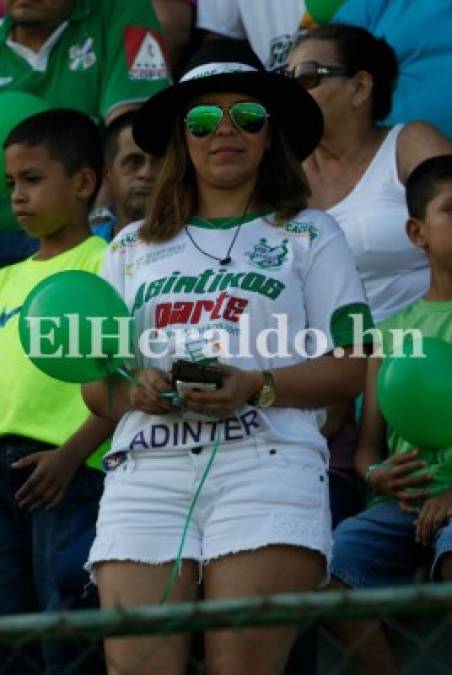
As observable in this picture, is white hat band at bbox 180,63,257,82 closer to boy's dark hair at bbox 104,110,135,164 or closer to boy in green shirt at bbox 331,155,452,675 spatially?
boy in green shirt at bbox 331,155,452,675

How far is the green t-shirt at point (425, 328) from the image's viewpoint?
14.8 feet

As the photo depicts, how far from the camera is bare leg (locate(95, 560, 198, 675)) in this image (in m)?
3.63

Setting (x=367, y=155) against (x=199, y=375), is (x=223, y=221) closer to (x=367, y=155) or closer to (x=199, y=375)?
(x=199, y=375)

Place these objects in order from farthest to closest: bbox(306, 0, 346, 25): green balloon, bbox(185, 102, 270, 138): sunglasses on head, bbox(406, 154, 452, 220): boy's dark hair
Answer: bbox(306, 0, 346, 25): green balloon
bbox(406, 154, 452, 220): boy's dark hair
bbox(185, 102, 270, 138): sunglasses on head

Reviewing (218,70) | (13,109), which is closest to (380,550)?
(218,70)

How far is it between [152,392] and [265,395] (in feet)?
0.87

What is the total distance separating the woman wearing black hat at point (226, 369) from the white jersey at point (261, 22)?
91.1 inches

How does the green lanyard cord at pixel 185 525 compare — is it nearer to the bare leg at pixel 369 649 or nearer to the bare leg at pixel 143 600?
the bare leg at pixel 143 600

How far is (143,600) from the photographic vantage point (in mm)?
3705

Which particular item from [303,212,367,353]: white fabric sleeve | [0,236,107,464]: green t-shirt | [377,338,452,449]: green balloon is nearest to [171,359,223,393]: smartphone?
[303,212,367,353]: white fabric sleeve

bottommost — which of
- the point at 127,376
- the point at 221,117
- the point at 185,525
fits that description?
the point at 185,525

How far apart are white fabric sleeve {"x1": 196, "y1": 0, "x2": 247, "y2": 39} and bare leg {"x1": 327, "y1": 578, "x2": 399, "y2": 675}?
3.41 metres

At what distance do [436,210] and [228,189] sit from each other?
0.89 m

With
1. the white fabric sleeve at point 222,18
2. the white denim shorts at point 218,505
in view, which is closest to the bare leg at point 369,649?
the white denim shorts at point 218,505
